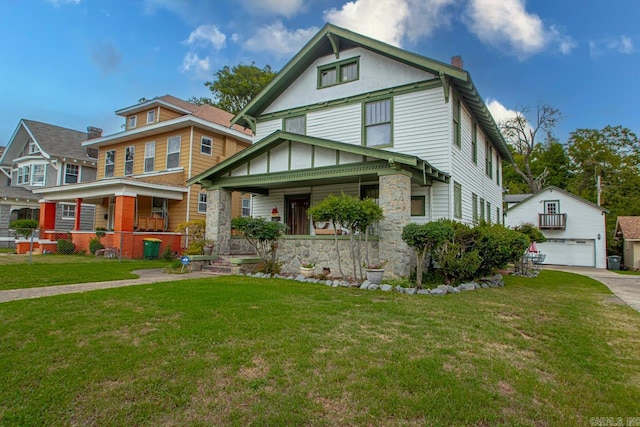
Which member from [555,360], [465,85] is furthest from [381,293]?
[465,85]

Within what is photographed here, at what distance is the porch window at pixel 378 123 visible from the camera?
11945mm

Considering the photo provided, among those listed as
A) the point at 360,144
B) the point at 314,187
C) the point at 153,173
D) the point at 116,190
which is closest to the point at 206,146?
the point at 153,173

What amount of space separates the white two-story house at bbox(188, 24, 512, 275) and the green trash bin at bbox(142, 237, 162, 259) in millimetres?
4073

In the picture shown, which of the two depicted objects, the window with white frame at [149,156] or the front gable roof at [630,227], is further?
the front gable roof at [630,227]

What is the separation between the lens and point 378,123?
12102 millimetres

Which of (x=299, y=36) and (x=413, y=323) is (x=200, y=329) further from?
(x=299, y=36)

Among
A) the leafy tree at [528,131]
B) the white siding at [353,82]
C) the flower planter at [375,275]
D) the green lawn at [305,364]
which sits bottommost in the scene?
the green lawn at [305,364]

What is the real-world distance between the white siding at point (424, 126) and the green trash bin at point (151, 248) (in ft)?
35.0

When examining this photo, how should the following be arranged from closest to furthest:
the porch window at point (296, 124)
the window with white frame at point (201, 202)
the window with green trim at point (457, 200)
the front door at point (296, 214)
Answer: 1. the window with green trim at point (457, 200)
2. the porch window at point (296, 124)
3. the front door at point (296, 214)
4. the window with white frame at point (201, 202)

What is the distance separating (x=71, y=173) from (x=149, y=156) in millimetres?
8408

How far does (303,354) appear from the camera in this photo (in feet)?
12.5

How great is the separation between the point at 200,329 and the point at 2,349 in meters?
2.03

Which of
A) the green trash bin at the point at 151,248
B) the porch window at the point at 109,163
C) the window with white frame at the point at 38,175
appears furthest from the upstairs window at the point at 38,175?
the green trash bin at the point at 151,248

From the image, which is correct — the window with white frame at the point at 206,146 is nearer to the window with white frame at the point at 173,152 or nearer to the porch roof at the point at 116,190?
the window with white frame at the point at 173,152
